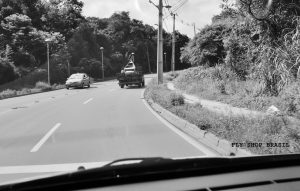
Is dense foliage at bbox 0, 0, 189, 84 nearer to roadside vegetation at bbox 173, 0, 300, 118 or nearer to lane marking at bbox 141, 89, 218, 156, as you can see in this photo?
roadside vegetation at bbox 173, 0, 300, 118

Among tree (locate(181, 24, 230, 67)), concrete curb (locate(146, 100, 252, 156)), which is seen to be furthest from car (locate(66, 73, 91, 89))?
concrete curb (locate(146, 100, 252, 156))

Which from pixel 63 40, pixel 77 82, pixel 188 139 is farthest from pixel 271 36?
pixel 63 40

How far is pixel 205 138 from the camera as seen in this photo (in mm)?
10969

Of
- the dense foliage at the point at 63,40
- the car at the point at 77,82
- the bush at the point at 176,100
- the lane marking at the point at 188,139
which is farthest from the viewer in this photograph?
the dense foliage at the point at 63,40

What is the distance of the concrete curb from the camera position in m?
8.97

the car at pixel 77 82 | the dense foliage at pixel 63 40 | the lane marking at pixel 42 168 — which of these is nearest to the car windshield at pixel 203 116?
the lane marking at pixel 42 168

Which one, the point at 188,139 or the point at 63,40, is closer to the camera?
the point at 188,139

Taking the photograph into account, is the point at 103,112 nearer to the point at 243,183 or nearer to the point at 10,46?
the point at 243,183

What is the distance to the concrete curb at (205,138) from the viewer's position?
353 inches

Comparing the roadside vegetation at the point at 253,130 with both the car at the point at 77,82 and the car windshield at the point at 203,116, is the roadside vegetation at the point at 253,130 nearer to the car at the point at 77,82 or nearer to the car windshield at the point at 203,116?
the car windshield at the point at 203,116

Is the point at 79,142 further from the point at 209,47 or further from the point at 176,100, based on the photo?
the point at 209,47

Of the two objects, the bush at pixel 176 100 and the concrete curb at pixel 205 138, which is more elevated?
the bush at pixel 176 100

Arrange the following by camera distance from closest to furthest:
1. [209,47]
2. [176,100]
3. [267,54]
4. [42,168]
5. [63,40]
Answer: [42,168] → [267,54] → [176,100] → [209,47] → [63,40]

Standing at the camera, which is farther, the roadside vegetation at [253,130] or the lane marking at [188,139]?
the lane marking at [188,139]
